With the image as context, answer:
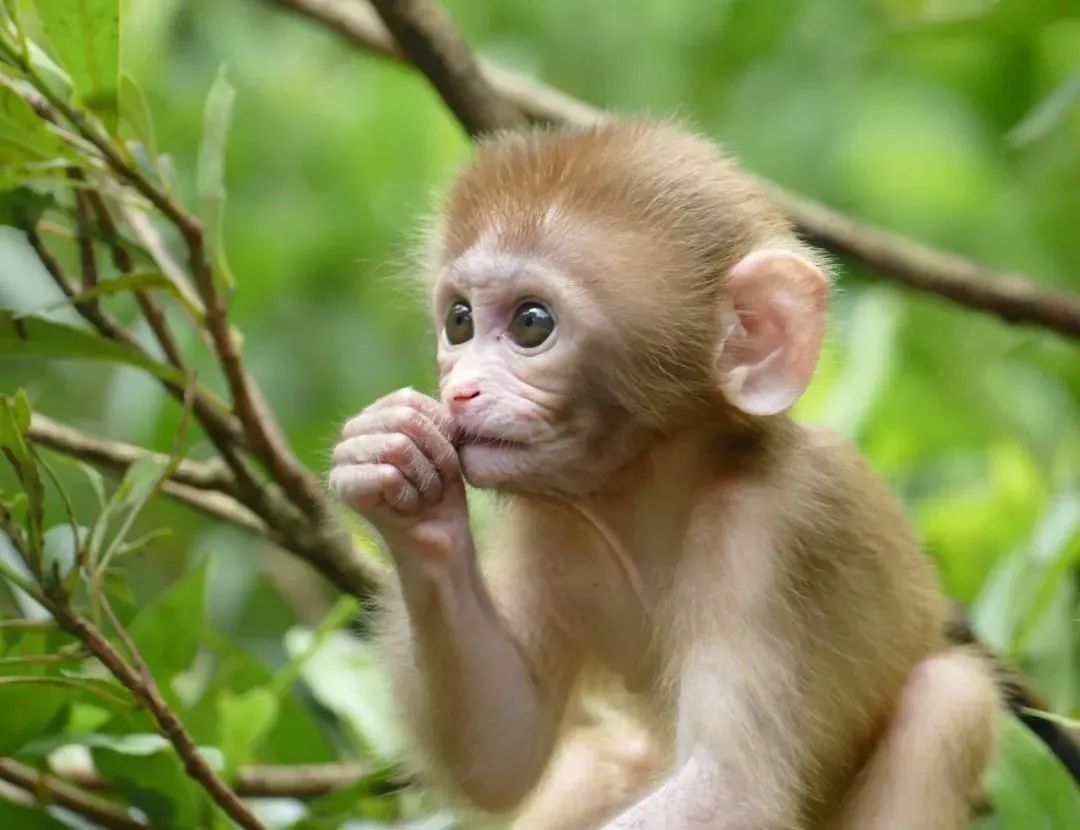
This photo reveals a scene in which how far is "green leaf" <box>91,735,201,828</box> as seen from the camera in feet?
5.89

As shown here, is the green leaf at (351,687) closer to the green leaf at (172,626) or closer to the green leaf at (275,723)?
the green leaf at (275,723)

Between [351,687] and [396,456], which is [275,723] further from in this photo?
[396,456]

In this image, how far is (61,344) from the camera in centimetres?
177

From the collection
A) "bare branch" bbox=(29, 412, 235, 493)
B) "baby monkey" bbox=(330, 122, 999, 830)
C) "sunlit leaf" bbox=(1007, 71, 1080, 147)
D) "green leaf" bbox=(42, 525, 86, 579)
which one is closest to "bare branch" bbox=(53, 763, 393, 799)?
"baby monkey" bbox=(330, 122, 999, 830)

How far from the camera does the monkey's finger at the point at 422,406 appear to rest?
176cm

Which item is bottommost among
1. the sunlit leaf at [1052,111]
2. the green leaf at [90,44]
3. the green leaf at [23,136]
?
the green leaf at [23,136]

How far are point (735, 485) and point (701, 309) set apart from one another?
0.69ft

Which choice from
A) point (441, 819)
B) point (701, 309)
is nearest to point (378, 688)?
point (441, 819)

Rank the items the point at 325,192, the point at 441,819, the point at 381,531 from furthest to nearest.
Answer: the point at 325,192, the point at 441,819, the point at 381,531

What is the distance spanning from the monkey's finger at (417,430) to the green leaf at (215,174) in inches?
9.6

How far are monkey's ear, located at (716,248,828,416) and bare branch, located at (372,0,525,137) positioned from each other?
596 mm

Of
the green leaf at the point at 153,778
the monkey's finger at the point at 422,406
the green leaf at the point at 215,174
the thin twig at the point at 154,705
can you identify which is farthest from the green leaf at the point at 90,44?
the green leaf at the point at 153,778

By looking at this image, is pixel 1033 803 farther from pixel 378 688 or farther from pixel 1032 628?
pixel 378 688

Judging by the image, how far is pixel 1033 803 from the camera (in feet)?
6.52
